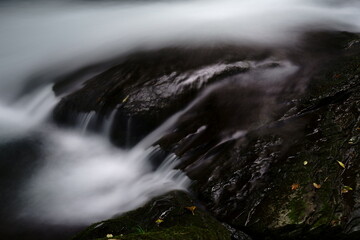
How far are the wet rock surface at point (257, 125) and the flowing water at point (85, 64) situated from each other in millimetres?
271

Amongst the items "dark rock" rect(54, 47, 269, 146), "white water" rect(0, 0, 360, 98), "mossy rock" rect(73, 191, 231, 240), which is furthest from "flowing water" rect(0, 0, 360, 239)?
"mossy rock" rect(73, 191, 231, 240)

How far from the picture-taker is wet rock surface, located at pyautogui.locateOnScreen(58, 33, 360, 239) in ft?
11.9

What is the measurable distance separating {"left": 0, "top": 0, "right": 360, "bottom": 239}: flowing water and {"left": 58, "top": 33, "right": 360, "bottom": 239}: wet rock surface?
0.27 metres

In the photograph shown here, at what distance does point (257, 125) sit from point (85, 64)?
13.9ft

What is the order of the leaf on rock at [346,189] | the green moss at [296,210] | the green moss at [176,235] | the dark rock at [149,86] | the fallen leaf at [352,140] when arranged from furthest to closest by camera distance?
the dark rock at [149,86], the fallen leaf at [352,140], the leaf on rock at [346,189], the green moss at [296,210], the green moss at [176,235]

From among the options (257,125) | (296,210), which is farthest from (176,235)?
(257,125)

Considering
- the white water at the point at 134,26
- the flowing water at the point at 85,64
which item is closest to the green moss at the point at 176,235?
the flowing water at the point at 85,64

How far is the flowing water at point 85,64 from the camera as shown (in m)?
4.93

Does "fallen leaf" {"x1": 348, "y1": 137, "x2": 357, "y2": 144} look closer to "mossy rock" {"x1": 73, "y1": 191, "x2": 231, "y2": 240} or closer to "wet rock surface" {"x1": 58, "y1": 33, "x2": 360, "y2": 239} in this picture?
"wet rock surface" {"x1": 58, "y1": 33, "x2": 360, "y2": 239}

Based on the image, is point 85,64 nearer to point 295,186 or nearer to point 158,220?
point 158,220

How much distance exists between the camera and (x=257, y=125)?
5016mm

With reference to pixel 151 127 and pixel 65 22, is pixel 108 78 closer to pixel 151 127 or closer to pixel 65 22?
pixel 151 127

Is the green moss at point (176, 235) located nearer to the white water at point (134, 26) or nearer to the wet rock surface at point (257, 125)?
the wet rock surface at point (257, 125)

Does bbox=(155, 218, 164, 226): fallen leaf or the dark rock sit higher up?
the dark rock
